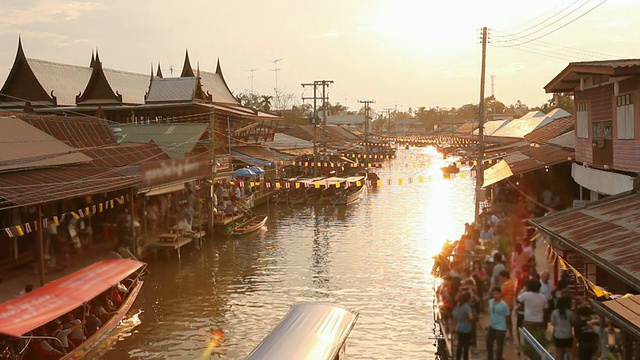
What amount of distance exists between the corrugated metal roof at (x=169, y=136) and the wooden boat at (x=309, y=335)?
83.4 feet

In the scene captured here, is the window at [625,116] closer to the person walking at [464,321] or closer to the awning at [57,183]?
the person walking at [464,321]

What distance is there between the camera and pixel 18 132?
2722 cm

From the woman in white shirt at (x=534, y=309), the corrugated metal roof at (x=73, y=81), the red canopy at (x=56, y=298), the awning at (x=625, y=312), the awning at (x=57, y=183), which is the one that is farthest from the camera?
the corrugated metal roof at (x=73, y=81)

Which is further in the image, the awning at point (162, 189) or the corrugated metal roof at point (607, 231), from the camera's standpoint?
the awning at point (162, 189)

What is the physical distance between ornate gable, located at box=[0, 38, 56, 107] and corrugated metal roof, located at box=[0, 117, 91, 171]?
2819 centimetres

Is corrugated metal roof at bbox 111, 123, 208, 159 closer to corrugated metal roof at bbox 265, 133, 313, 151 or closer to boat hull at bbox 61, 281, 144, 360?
boat hull at bbox 61, 281, 144, 360

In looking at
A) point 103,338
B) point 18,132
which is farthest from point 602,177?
point 18,132

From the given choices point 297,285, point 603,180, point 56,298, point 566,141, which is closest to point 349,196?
point 566,141

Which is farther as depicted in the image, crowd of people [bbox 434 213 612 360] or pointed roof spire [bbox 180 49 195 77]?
pointed roof spire [bbox 180 49 195 77]

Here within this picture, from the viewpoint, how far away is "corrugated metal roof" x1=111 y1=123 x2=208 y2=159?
40.7 m

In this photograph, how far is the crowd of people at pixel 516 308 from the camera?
12773mm

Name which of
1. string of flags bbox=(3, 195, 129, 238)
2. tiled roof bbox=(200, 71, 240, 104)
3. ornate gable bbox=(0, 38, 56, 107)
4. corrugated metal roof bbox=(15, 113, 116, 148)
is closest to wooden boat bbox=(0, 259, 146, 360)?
string of flags bbox=(3, 195, 129, 238)

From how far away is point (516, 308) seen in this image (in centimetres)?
1586

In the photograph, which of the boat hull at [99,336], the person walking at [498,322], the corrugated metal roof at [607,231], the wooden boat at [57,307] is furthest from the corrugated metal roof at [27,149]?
the corrugated metal roof at [607,231]
